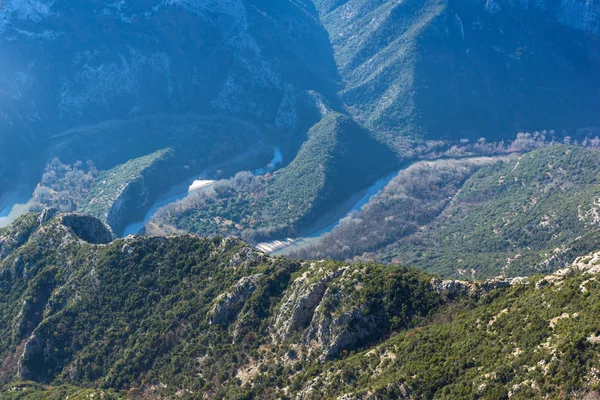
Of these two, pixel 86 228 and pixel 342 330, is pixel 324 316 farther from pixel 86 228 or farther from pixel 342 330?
pixel 86 228

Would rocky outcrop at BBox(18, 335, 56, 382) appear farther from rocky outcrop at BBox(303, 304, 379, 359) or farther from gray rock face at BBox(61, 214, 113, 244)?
rocky outcrop at BBox(303, 304, 379, 359)

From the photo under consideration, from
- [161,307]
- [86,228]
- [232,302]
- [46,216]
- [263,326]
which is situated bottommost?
[263,326]

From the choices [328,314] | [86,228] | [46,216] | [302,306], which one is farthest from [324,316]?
[46,216]

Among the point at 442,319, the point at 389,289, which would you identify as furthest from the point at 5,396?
the point at 442,319

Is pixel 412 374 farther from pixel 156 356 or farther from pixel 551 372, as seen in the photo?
pixel 156 356

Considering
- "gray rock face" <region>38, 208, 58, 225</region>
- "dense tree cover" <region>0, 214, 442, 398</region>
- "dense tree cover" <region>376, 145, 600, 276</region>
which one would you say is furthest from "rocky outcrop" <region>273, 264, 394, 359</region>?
"dense tree cover" <region>376, 145, 600, 276</region>

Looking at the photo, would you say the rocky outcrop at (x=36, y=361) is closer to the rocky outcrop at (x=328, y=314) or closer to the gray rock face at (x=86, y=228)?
the gray rock face at (x=86, y=228)

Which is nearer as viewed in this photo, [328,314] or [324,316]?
[324,316]

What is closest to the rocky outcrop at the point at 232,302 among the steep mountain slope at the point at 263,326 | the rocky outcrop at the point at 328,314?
the steep mountain slope at the point at 263,326
